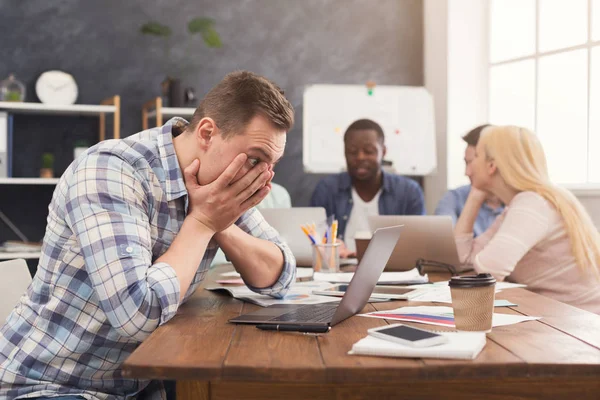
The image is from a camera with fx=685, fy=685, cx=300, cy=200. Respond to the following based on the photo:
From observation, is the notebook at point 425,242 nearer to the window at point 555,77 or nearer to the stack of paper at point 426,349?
the stack of paper at point 426,349

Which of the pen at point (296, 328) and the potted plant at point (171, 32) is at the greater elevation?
the potted plant at point (171, 32)

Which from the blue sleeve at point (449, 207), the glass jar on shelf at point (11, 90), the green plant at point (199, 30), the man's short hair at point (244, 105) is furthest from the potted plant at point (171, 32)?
the man's short hair at point (244, 105)

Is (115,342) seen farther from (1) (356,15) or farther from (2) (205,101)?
(1) (356,15)

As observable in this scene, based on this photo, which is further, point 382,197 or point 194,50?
point 194,50

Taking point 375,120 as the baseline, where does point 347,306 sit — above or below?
below

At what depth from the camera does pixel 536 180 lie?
92.2 inches

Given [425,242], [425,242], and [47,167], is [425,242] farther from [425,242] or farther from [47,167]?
[47,167]

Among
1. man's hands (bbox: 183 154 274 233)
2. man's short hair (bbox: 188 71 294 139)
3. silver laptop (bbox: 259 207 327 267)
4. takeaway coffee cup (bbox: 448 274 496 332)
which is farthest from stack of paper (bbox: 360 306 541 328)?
Answer: silver laptop (bbox: 259 207 327 267)

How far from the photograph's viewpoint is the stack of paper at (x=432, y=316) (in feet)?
4.29

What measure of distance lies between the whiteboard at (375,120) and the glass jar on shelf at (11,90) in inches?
68.7

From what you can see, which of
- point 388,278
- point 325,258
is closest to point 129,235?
point 388,278

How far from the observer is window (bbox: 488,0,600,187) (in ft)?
11.9

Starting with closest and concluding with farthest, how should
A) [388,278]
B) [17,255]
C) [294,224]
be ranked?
[388,278]
[294,224]
[17,255]

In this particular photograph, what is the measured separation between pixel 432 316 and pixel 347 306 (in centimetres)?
19
